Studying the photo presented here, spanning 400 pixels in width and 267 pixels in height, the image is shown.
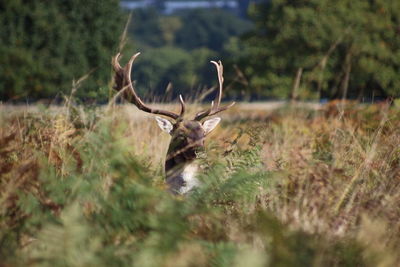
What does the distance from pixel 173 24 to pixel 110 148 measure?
Answer: 11652 centimetres

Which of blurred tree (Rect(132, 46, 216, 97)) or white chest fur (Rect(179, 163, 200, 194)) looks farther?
blurred tree (Rect(132, 46, 216, 97))

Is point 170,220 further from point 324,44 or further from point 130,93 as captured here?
point 324,44

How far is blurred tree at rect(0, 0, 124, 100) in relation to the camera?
27938 mm

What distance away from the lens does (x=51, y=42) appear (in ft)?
99.4

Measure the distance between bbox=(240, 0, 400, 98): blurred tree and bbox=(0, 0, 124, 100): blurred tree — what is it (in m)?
7.58

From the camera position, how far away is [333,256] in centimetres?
272

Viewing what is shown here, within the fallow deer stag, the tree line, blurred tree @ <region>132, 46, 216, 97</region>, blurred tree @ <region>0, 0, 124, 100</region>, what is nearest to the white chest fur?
the fallow deer stag

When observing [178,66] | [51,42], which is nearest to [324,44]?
[51,42]

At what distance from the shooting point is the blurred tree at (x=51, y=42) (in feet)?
91.7

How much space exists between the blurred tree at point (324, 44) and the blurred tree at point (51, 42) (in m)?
7.58

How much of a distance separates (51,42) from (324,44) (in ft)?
44.6

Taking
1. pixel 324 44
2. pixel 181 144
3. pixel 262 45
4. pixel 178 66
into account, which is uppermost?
pixel 181 144

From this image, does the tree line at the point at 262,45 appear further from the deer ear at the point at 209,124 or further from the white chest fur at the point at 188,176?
the white chest fur at the point at 188,176

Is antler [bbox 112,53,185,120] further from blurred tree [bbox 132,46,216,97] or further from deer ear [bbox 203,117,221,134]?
blurred tree [bbox 132,46,216,97]
